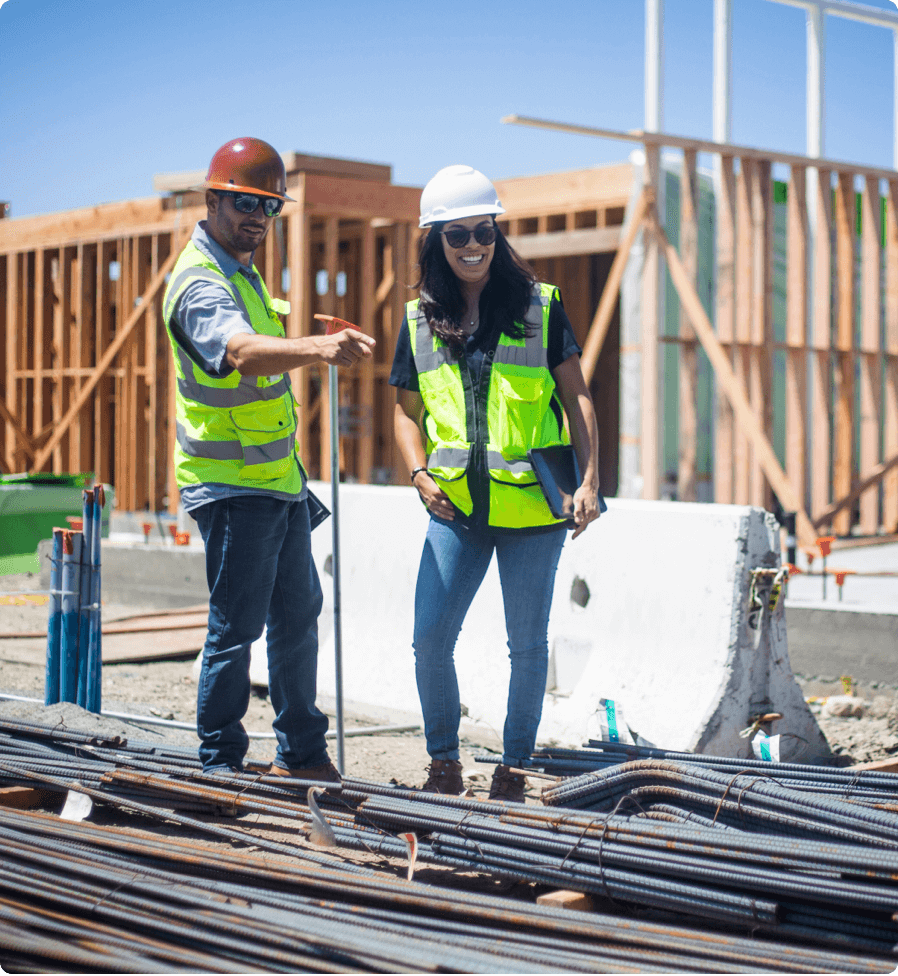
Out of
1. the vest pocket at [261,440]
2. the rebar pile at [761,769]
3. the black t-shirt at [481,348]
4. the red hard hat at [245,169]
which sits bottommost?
the rebar pile at [761,769]

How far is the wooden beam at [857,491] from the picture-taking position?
459 inches

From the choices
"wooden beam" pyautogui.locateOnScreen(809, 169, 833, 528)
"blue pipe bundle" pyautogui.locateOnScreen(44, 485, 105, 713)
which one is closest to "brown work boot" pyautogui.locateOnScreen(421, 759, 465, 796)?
"blue pipe bundle" pyautogui.locateOnScreen(44, 485, 105, 713)

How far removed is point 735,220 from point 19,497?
7.52 metres

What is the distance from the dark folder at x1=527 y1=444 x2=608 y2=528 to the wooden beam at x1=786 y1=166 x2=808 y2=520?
8492 millimetres

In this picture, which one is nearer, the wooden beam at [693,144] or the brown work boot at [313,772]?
the brown work boot at [313,772]

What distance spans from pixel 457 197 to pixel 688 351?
7903mm

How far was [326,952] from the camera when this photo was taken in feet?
7.61

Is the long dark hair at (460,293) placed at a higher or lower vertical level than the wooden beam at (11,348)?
lower

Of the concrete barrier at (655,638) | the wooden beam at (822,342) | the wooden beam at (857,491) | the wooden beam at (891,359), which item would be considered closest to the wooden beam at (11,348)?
the wooden beam at (822,342)

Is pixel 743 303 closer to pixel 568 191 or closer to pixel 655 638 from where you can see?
pixel 568 191

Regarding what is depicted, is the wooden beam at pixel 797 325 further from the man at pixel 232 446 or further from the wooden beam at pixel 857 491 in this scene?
the man at pixel 232 446

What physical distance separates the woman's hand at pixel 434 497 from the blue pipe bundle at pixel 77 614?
6.21ft

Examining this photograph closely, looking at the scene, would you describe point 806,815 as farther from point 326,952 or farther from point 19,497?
point 19,497

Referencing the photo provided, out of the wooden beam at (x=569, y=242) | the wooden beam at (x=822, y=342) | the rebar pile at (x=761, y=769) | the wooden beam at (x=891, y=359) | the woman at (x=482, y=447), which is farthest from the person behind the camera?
the wooden beam at (x=569, y=242)
